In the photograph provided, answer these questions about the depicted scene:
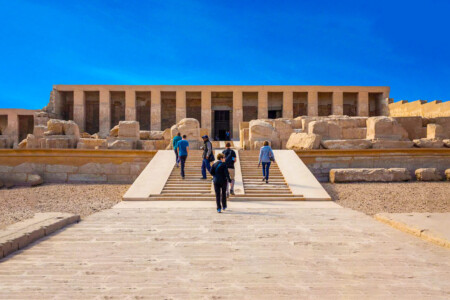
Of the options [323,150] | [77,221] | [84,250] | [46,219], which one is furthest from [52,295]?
[323,150]

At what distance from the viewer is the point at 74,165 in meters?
11.3

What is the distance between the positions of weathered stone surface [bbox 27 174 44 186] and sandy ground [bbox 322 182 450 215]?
930 cm

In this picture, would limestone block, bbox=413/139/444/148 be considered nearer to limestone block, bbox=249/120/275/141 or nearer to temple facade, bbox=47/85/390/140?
limestone block, bbox=249/120/275/141

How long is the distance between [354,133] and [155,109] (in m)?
16.3

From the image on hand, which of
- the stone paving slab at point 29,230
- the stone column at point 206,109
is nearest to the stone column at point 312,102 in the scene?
the stone column at point 206,109

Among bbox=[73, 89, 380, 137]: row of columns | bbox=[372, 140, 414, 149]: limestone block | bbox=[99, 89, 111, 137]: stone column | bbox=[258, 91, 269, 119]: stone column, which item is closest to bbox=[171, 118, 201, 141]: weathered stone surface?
bbox=[372, 140, 414, 149]: limestone block

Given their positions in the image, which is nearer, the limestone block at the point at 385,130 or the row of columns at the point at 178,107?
the limestone block at the point at 385,130

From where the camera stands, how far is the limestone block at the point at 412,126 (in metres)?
14.5

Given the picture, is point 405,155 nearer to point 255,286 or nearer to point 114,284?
point 255,286

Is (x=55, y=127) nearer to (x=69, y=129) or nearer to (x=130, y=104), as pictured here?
(x=69, y=129)

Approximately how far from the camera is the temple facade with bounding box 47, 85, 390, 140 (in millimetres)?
26016

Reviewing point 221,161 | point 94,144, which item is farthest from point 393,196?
point 94,144

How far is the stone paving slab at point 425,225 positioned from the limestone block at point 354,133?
9679mm

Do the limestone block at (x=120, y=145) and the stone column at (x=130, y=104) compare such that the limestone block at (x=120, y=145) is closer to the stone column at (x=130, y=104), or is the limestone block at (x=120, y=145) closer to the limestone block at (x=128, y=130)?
the limestone block at (x=128, y=130)
